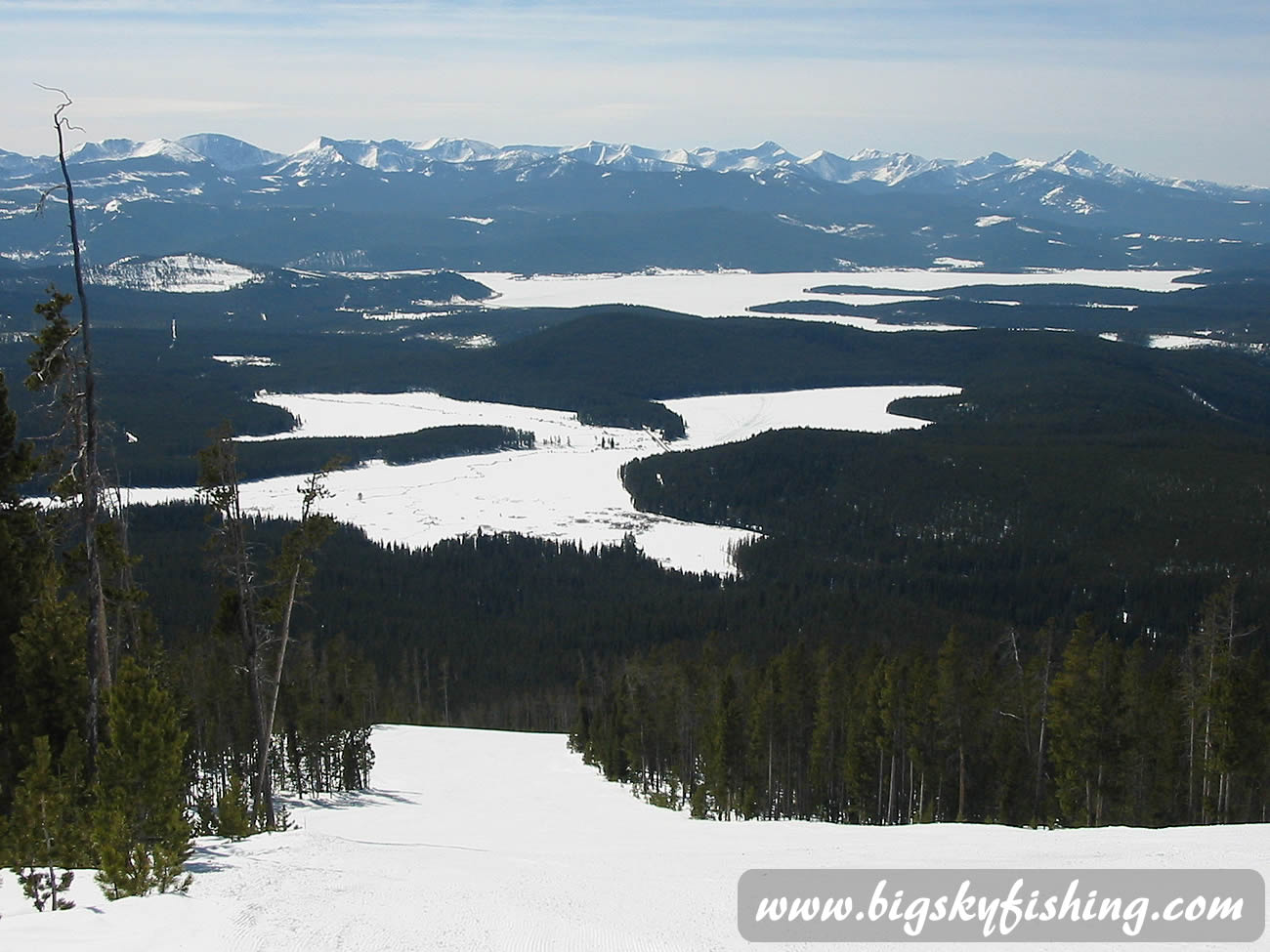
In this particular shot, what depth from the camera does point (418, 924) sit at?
17.9 meters

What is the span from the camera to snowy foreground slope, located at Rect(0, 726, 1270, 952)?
17250mm

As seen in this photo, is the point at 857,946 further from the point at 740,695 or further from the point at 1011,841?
the point at 740,695

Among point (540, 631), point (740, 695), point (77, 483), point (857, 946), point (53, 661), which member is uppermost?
point (77, 483)

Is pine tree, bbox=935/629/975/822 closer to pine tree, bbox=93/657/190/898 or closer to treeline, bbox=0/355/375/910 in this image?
treeline, bbox=0/355/375/910

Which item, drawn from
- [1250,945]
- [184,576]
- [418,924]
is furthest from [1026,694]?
[184,576]

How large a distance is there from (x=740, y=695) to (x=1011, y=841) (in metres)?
26.5

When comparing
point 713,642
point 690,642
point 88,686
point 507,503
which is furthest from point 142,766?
point 507,503

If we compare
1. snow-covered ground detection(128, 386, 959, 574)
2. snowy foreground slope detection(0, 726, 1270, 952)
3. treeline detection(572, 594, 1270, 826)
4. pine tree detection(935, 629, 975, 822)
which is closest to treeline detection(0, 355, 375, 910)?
snowy foreground slope detection(0, 726, 1270, 952)

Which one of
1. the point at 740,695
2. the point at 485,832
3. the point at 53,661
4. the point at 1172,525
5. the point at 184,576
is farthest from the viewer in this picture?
the point at 1172,525

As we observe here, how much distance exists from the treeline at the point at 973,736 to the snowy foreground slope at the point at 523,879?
399 inches

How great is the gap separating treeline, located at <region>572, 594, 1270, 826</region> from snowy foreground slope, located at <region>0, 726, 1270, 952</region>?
10132mm

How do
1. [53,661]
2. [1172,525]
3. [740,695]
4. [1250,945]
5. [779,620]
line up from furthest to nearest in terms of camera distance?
[1172,525] < [779,620] < [740,695] < [53,661] < [1250,945]

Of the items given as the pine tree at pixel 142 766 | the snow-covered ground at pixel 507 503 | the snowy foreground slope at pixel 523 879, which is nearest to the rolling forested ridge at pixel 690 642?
the pine tree at pixel 142 766

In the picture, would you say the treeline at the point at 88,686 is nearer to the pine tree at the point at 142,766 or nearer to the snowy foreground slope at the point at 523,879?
the pine tree at the point at 142,766
